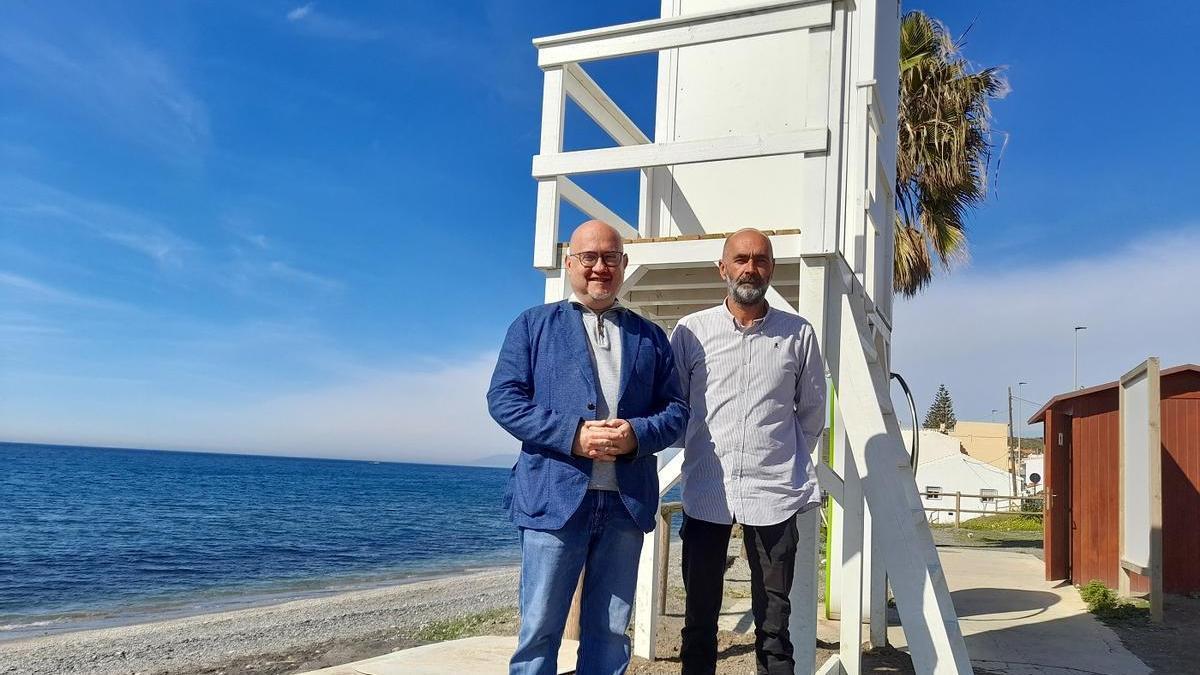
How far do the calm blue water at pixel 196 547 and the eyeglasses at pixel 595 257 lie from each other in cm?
1312

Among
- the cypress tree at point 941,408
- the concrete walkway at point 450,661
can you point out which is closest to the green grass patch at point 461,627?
the concrete walkway at point 450,661

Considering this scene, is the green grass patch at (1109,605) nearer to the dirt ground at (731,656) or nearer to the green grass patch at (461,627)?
the dirt ground at (731,656)

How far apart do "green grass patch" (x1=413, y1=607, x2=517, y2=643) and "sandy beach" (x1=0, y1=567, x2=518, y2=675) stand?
12 centimetres

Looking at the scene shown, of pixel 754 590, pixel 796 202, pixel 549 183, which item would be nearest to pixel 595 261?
pixel 754 590

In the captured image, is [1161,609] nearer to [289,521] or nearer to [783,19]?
[783,19]

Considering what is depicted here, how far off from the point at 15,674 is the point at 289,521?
33343 millimetres

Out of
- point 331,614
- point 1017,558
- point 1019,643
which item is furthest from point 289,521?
point 1019,643

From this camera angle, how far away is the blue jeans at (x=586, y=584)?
2.29 m

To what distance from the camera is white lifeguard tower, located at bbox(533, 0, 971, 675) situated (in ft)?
10.4

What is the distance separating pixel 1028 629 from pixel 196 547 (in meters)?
27.0

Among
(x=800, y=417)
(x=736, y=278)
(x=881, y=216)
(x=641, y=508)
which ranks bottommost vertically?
(x=641, y=508)

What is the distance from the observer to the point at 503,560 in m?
23.5

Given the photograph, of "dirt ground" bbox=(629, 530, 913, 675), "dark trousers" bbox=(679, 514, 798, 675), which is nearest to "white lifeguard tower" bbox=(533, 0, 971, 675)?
"dirt ground" bbox=(629, 530, 913, 675)

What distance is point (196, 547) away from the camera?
2661 cm
